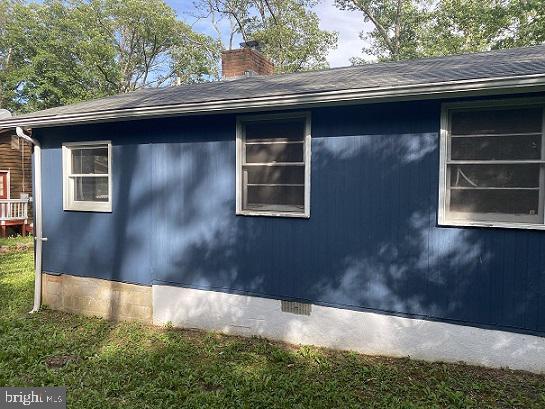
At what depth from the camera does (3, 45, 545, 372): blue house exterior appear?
419cm

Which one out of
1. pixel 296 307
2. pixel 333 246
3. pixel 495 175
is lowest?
pixel 296 307

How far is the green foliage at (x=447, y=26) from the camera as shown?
18.2 m

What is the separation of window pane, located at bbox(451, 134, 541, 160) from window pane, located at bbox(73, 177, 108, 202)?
5.29 m

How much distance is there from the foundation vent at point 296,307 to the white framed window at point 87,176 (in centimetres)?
328

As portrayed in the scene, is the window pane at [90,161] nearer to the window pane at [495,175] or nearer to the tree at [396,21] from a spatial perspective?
the window pane at [495,175]

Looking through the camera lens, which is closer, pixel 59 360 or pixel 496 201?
pixel 496 201

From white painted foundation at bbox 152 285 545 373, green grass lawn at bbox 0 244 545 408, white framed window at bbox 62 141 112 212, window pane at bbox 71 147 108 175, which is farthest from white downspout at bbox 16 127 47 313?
white painted foundation at bbox 152 285 545 373

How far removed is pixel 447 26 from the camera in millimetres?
23031

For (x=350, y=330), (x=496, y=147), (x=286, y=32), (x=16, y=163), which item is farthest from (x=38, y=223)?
(x=286, y=32)

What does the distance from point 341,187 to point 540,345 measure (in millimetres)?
2688

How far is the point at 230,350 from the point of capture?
16.1 ft

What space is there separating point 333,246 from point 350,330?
3.52 ft

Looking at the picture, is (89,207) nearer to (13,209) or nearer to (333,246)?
(333,246)

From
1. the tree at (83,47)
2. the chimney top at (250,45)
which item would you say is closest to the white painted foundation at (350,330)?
the chimney top at (250,45)
